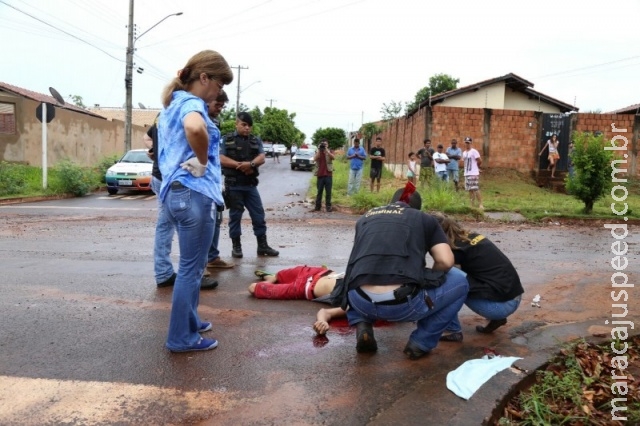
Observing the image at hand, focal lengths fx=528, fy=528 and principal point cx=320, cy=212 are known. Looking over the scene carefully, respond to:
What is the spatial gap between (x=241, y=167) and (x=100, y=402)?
3912 mm

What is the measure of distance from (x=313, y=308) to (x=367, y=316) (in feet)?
4.25

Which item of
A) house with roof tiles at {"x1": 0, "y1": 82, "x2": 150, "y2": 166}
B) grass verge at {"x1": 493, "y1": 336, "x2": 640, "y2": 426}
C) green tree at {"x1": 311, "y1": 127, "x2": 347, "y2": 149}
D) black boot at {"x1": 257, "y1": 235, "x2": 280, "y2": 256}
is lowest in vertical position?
grass verge at {"x1": 493, "y1": 336, "x2": 640, "y2": 426}

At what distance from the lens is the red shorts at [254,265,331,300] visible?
4973 mm

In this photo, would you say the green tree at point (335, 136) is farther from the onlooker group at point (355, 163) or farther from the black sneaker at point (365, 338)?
the black sneaker at point (365, 338)

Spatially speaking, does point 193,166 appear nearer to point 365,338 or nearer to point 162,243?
point 365,338

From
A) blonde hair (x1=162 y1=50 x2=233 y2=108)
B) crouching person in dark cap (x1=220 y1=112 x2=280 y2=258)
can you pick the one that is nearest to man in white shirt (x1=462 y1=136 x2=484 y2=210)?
crouching person in dark cap (x1=220 y1=112 x2=280 y2=258)

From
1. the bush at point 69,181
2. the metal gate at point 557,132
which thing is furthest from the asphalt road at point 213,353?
the metal gate at point 557,132

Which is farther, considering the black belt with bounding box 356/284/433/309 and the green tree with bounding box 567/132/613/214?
the green tree with bounding box 567/132/613/214

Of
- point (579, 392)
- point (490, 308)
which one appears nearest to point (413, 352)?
point (490, 308)

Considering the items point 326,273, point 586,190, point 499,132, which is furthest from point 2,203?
point 499,132

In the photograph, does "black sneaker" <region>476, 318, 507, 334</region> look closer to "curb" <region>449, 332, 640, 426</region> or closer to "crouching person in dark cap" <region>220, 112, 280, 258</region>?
"curb" <region>449, 332, 640, 426</region>

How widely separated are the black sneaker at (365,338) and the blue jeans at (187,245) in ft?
3.77

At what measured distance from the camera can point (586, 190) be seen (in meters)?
12.1

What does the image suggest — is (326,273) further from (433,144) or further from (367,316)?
(433,144)
